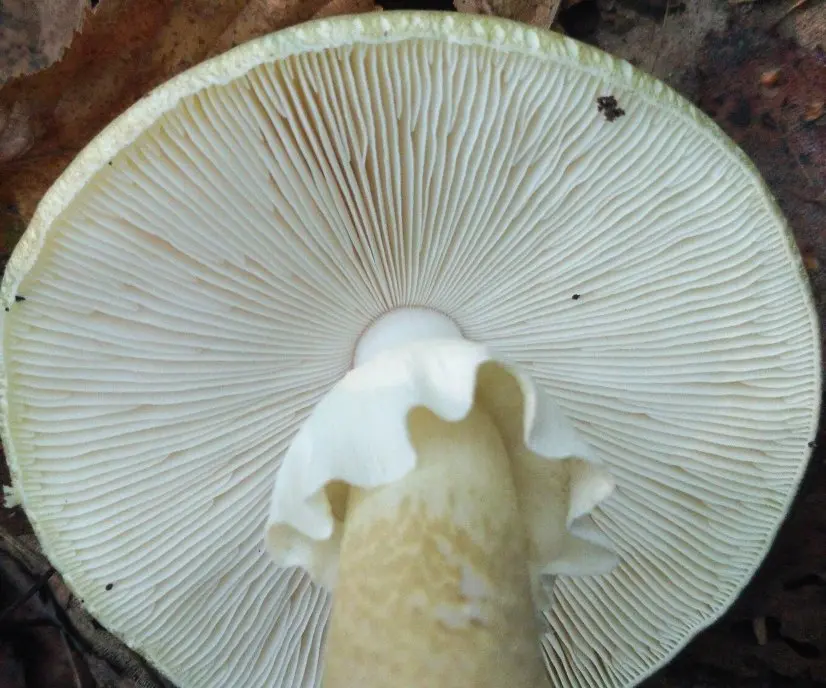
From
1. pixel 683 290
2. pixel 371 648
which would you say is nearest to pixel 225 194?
pixel 371 648

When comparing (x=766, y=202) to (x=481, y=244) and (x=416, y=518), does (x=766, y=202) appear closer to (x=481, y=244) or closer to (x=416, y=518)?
(x=481, y=244)

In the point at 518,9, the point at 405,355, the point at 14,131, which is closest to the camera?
the point at 405,355

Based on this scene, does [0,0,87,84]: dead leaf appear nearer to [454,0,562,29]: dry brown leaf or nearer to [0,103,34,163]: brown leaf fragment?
[0,103,34,163]: brown leaf fragment

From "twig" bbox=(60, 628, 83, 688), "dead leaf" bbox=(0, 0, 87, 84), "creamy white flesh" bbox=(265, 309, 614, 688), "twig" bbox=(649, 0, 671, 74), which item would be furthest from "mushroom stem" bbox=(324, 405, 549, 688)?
"dead leaf" bbox=(0, 0, 87, 84)

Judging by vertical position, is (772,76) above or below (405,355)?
above

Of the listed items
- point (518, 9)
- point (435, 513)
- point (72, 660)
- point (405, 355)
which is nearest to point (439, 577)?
point (435, 513)

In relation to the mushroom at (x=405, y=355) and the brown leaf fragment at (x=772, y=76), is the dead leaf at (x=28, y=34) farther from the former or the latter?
the brown leaf fragment at (x=772, y=76)

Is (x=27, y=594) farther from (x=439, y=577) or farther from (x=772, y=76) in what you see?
(x=772, y=76)
